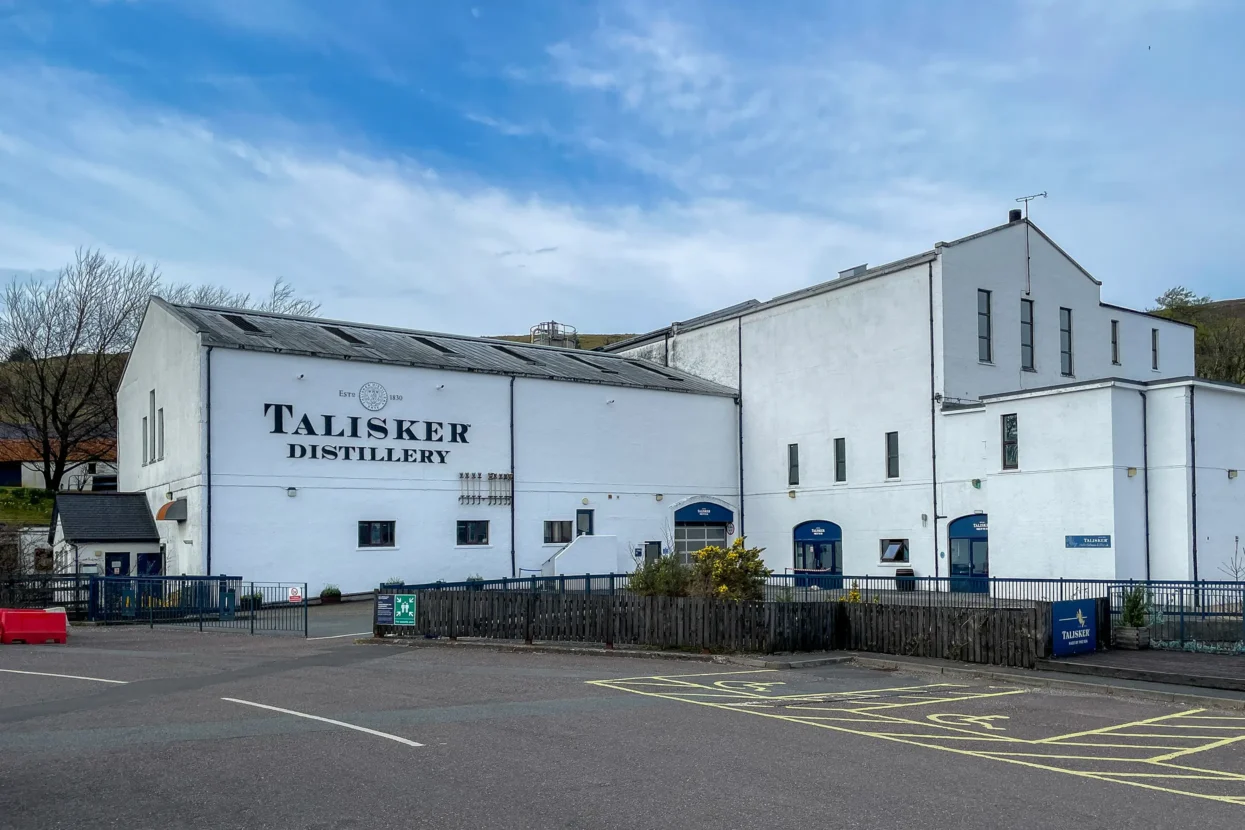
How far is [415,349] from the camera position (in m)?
44.2

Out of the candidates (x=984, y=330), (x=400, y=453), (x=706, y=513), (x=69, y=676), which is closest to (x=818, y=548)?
(x=706, y=513)

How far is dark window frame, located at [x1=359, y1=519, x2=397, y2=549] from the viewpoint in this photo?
129ft

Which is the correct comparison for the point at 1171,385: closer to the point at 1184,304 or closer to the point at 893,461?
the point at 893,461

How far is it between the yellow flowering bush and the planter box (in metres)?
6.97

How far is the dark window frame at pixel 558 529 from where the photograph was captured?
145 feet

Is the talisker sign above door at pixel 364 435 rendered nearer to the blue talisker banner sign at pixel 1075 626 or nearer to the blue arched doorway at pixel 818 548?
the blue arched doorway at pixel 818 548

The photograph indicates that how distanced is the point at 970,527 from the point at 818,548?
8249mm

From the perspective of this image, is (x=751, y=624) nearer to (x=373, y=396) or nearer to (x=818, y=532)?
(x=373, y=396)

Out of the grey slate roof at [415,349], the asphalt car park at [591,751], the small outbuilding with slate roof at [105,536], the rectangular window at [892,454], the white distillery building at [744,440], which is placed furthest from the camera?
the rectangular window at [892,454]

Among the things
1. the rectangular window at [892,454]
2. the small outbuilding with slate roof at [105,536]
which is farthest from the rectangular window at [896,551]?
the small outbuilding with slate roof at [105,536]

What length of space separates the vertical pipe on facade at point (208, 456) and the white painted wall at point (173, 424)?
0.38ft

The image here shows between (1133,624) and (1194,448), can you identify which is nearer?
(1133,624)

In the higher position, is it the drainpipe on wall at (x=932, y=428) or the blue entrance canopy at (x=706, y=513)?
the drainpipe on wall at (x=932, y=428)

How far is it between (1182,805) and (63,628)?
24156 mm
